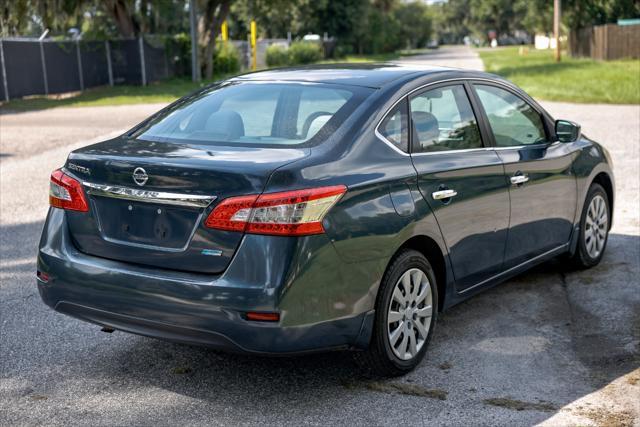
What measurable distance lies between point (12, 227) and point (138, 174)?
5.08 meters

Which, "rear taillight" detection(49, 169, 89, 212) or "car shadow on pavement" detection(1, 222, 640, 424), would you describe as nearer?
"car shadow on pavement" detection(1, 222, 640, 424)

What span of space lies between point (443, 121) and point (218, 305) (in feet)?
6.27

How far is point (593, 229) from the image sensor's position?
23.1 ft

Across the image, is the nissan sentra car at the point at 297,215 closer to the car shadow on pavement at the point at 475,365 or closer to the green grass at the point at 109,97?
the car shadow on pavement at the point at 475,365

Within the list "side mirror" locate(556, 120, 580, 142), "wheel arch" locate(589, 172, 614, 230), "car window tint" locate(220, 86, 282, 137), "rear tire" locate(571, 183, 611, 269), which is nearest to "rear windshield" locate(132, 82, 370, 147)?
"car window tint" locate(220, 86, 282, 137)

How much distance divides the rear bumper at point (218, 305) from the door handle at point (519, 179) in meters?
1.71

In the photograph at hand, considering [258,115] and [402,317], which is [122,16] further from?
[402,317]

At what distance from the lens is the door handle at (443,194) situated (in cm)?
495

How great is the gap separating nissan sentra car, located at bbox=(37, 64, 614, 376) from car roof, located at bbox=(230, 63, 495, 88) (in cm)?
2

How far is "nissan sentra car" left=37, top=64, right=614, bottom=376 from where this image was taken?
4148mm

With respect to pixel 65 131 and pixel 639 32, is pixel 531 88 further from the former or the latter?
pixel 639 32

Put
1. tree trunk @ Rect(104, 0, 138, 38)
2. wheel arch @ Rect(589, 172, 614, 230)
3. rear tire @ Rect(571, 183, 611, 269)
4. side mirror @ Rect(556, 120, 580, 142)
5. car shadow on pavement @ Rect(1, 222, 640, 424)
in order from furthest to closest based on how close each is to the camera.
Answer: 1. tree trunk @ Rect(104, 0, 138, 38)
2. wheel arch @ Rect(589, 172, 614, 230)
3. rear tire @ Rect(571, 183, 611, 269)
4. side mirror @ Rect(556, 120, 580, 142)
5. car shadow on pavement @ Rect(1, 222, 640, 424)

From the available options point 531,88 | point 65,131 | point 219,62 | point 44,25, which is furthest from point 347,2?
point 65,131

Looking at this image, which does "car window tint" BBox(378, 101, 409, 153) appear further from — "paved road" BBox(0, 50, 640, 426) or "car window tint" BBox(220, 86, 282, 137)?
"paved road" BBox(0, 50, 640, 426)
